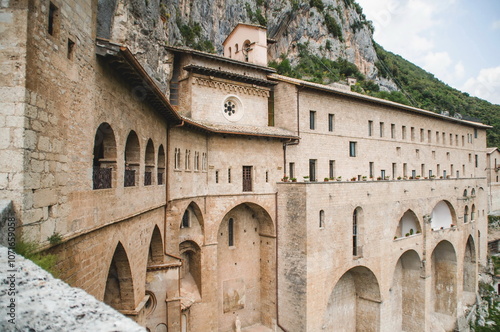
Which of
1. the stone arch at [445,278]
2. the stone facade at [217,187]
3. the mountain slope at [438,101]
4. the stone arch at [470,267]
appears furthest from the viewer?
the mountain slope at [438,101]

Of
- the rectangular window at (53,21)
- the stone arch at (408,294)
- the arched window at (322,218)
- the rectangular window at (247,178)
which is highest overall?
the rectangular window at (53,21)

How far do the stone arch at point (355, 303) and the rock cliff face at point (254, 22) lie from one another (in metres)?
18.2

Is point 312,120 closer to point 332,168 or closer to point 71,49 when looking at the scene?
point 332,168

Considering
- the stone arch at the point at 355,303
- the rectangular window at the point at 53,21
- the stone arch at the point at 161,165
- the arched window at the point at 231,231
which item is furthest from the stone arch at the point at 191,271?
the rectangular window at the point at 53,21

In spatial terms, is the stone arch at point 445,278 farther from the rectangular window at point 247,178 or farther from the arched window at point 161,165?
the arched window at point 161,165

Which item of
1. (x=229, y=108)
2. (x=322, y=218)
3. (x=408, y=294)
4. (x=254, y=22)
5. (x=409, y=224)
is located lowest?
(x=408, y=294)

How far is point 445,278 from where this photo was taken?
101 feet

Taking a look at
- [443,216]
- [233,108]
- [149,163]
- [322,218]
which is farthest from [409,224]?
[149,163]

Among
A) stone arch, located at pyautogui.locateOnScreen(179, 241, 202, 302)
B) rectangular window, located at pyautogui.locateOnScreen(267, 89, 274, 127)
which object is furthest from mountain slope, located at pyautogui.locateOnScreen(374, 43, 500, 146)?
stone arch, located at pyautogui.locateOnScreen(179, 241, 202, 302)

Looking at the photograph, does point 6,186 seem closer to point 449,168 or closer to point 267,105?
point 267,105

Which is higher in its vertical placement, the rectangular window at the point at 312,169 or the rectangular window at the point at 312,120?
the rectangular window at the point at 312,120

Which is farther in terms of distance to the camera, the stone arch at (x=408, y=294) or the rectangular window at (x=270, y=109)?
the stone arch at (x=408, y=294)

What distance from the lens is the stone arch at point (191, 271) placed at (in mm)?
18625

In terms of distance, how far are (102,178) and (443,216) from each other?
32133 mm
